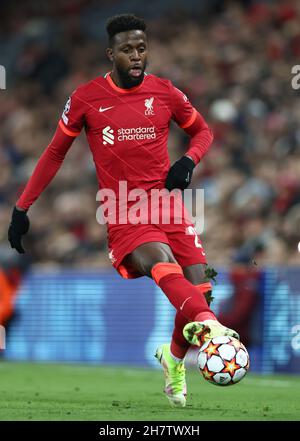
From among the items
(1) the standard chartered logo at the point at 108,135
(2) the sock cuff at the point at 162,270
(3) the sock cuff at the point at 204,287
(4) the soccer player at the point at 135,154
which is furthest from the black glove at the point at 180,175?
(3) the sock cuff at the point at 204,287

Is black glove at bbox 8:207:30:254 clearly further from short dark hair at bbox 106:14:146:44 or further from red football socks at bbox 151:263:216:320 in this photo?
short dark hair at bbox 106:14:146:44

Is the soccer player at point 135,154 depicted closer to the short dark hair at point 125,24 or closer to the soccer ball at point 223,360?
the short dark hair at point 125,24

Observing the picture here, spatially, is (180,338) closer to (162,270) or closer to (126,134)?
(162,270)

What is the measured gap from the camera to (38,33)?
66.6ft

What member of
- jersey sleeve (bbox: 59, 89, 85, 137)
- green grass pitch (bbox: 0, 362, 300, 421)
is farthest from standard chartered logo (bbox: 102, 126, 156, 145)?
green grass pitch (bbox: 0, 362, 300, 421)

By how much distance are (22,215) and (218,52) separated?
9.72 m

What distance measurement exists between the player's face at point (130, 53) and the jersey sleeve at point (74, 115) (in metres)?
0.33

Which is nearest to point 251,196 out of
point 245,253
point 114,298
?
point 245,253

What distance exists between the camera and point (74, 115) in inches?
295

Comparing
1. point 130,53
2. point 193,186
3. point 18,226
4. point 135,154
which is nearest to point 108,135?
point 135,154

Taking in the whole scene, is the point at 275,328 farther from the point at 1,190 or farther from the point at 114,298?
the point at 1,190

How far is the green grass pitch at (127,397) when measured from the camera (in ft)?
23.0

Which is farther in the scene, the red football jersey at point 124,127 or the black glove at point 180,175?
the red football jersey at point 124,127

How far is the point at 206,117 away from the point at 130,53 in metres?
8.54
